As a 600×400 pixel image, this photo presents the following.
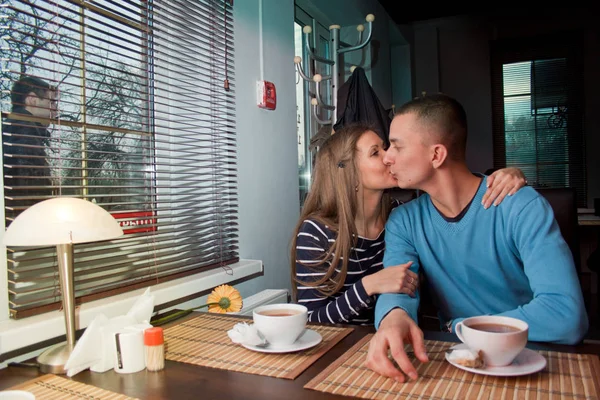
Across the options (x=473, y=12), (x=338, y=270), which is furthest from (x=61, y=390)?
(x=473, y=12)

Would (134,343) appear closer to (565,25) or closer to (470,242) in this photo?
(470,242)

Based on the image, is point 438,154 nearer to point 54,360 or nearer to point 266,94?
point 266,94

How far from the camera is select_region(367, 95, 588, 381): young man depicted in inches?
42.4

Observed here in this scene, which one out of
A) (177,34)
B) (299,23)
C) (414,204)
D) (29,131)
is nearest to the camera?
(29,131)

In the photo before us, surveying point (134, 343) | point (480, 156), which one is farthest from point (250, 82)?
point (480, 156)

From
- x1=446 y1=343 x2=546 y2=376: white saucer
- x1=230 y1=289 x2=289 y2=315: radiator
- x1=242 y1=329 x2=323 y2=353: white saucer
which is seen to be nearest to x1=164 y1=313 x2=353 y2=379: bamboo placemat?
x1=242 y1=329 x2=323 y2=353: white saucer

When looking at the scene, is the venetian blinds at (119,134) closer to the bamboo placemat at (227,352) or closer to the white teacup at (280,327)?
the bamboo placemat at (227,352)

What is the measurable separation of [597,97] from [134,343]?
17.9 ft

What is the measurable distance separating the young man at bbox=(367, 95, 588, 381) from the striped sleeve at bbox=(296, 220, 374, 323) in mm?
170

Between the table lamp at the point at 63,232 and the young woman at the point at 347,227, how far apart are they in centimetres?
65

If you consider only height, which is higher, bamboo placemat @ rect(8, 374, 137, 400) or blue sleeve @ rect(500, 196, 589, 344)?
blue sleeve @ rect(500, 196, 589, 344)

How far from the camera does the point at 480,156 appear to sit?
5.49 metres

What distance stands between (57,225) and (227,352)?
0.39 m

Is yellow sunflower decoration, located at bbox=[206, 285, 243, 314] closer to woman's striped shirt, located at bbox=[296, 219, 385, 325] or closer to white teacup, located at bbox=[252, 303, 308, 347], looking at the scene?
woman's striped shirt, located at bbox=[296, 219, 385, 325]
